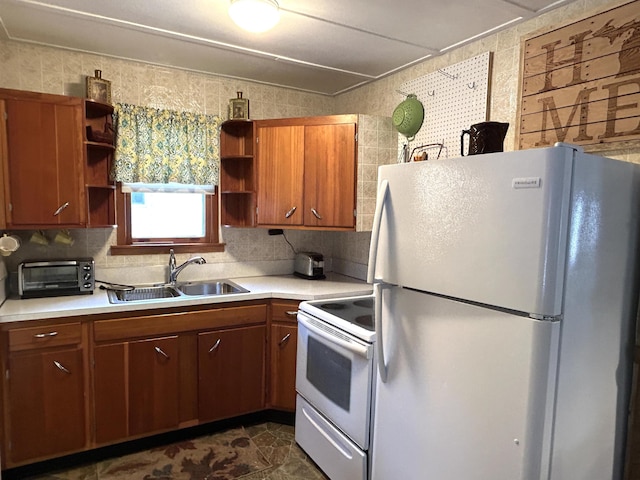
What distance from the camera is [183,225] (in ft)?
10.1

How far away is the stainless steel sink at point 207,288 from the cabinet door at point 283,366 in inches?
17.7

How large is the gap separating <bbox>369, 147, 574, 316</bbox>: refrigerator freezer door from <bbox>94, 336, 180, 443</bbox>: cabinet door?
5.06ft

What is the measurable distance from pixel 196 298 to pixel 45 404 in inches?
36.3

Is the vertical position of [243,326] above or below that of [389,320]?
below

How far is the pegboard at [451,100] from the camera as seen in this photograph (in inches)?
90.0

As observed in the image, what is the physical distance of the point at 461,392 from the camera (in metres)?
1.34

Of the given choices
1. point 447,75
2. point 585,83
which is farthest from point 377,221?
point 447,75

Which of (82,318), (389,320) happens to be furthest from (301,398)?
(82,318)

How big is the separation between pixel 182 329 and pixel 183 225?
0.91 meters

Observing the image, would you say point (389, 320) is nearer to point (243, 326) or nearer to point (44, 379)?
point (243, 326)

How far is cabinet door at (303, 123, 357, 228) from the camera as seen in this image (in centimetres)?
282

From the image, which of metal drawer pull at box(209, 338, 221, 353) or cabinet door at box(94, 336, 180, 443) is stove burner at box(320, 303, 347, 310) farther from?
cabinet door at box(94, 336, 180, 443)

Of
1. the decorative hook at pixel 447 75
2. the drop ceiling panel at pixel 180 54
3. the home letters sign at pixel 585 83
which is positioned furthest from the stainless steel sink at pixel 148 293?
the home letters sign at pixel 585 83

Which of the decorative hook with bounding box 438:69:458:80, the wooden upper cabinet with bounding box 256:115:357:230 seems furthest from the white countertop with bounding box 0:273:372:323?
the decorative hook with bounding box 438:69:458:80
